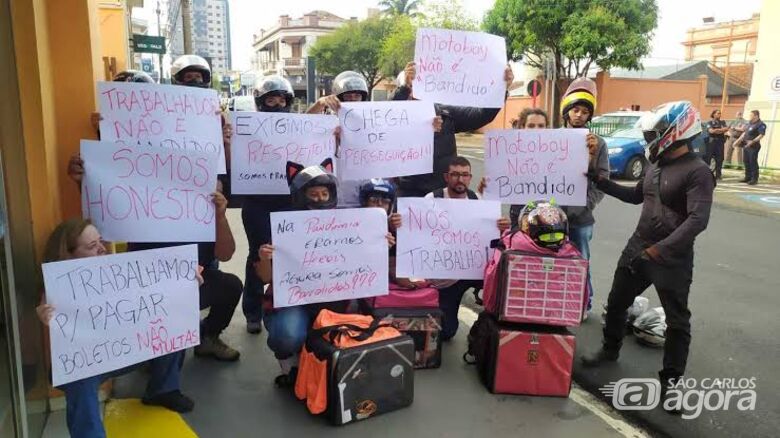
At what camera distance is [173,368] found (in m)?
3.21

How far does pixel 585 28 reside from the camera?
22.4 meters

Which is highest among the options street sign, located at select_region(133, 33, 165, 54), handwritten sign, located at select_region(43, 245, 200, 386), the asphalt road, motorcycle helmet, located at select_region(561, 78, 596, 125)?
street sign, located at select_region(133, 33, 165, 54)

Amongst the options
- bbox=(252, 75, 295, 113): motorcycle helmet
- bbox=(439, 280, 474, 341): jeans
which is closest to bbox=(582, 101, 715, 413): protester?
bbox=(439, 280, 474, 341): jeans

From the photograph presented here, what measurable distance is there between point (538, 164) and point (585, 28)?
20920 millimetres

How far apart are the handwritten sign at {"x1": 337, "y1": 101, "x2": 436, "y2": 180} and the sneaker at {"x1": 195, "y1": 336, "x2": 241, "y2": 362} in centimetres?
146

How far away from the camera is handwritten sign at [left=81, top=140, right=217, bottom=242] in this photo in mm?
2861

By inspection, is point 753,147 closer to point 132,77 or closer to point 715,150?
point 715,150

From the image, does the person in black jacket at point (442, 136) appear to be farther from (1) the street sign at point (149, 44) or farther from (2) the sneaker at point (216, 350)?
(1) the street sign at point (149, 44)

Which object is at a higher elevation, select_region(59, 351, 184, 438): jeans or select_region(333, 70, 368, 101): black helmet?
select_region(333, 70, 368, 101): black helmet

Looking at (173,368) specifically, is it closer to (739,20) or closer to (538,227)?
(538,227)

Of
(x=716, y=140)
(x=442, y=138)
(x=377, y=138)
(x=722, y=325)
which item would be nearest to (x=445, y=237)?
(x=377, y=138)

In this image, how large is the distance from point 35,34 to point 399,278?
97.0 inches

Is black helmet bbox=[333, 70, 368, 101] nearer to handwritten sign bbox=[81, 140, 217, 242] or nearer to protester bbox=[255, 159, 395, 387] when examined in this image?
protester bbox=[255, 159, 395, 387]

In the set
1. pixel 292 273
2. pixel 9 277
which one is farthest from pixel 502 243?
pixel 9 277
